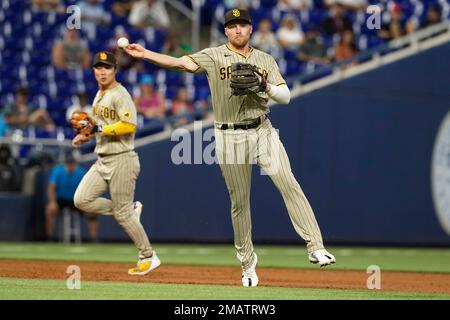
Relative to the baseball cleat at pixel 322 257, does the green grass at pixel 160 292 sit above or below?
below

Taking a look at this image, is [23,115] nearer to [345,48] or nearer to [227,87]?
[345,48]


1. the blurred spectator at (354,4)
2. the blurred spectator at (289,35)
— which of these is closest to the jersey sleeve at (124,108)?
the blurred spectator at (289,35)

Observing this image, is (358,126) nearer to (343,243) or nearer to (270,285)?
(343,243)

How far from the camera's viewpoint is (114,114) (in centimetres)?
962

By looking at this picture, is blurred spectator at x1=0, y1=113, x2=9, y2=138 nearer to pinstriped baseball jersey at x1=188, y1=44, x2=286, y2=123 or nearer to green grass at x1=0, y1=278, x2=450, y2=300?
green grass at x1=0, y1=278, x2=450, y2=300

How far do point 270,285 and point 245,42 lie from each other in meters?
2.06

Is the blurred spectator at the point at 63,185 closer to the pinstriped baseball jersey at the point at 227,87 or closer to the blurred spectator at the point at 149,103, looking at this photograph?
the blurred spectator at the point at 149,103

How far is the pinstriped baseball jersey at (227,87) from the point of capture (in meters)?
8.33

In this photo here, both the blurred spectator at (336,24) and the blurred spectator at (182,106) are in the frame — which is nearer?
the blurred spectator at (182,106)

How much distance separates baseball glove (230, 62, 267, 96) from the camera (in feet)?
26.2
